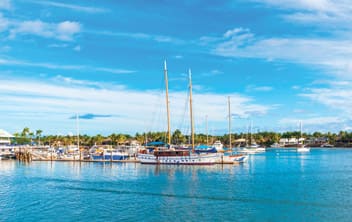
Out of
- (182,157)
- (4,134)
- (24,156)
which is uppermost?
(4,134)

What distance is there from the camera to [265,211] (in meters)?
40.7

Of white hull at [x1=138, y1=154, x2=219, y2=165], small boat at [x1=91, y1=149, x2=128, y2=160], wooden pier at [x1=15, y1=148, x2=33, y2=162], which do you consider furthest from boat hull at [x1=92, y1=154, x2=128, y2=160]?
wooden pier at [x1=15, y1=148, x2=33, y2=162]

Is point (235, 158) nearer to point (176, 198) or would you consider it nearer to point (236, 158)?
point (236, 158)

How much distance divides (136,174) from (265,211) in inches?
1581

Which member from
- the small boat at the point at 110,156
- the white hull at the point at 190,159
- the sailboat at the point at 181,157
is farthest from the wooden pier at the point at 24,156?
the white hull at the point at 190,159

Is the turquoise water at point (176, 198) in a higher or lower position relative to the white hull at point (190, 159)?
lower

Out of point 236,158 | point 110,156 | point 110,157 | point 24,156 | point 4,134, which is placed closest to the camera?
point 236,158

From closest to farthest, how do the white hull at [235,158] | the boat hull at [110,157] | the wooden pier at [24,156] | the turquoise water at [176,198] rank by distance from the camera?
1. the turquoise water at [176,198]
2. the white hull at [235,158]
3. the boat hull at [110,157]
4. the wooden pier at [24,156]

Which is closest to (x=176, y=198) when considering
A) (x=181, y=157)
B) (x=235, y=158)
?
(x=181, y=157)

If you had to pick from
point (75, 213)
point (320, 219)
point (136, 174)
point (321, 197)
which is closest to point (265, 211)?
point (320, 219)

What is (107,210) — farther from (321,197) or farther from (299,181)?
(299,181)

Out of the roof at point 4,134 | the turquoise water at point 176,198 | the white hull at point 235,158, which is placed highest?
the roof at point 4,134

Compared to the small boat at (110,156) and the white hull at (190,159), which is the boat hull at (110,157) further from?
the white hull at (190,159)

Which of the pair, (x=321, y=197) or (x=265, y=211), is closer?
(x=265, y=211)
